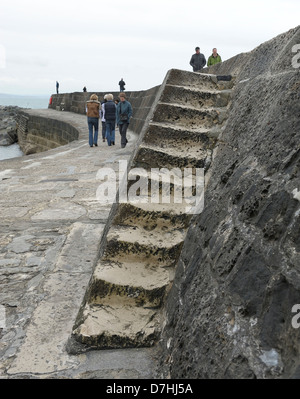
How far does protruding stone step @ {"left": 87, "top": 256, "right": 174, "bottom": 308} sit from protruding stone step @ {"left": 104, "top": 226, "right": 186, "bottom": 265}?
10 cm

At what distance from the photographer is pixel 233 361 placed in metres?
1.31

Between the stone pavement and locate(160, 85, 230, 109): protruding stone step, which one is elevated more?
locate(160, 85, 230, 109): protruding stone step

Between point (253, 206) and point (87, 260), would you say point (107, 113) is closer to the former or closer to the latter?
point (87, 260)

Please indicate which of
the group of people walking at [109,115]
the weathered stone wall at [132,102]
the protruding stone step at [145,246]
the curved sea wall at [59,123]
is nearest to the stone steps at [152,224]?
the protruding stone step at [145,246]

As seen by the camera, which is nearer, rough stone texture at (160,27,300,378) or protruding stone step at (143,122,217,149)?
rough stone texture at (160,27,300,378)

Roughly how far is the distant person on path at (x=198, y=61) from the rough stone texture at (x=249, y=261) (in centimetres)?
1168

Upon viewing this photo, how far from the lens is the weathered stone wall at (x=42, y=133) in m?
17.9

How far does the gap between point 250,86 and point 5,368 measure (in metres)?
2.14

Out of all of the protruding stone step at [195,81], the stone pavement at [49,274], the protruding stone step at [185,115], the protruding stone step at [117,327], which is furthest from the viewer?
the protruding stone step at [195,81]

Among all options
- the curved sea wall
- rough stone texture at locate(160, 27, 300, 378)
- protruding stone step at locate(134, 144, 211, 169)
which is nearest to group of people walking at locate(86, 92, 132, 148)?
the curved sea wall

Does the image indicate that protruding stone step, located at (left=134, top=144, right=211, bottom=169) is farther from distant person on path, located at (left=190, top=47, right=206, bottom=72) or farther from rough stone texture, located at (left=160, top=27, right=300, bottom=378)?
distant person on path, located at (left=190, top=47, right=206, bottom=72)

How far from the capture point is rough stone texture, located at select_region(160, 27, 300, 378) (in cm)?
123

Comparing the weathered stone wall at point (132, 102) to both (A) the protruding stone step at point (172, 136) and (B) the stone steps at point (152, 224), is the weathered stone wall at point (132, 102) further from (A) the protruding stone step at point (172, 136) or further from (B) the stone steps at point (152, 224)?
(A) the protruding stone step at point (172, 136)

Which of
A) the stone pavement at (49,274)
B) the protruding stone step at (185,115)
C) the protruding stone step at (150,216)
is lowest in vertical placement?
the stone pavement at (49,274)
